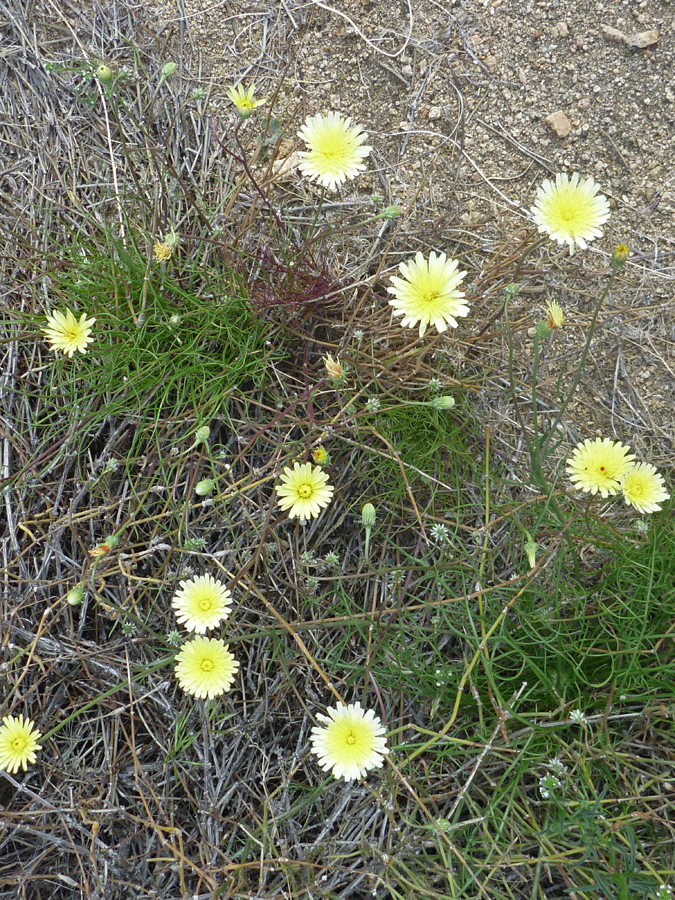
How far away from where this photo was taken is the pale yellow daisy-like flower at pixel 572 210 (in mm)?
1572

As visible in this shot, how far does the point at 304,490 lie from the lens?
5.37 ft

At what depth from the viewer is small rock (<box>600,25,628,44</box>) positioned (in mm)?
1980

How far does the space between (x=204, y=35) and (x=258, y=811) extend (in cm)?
236

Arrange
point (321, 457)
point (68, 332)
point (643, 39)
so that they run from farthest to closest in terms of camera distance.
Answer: point (643, 39) < point (68, 332) < point (321, 457)

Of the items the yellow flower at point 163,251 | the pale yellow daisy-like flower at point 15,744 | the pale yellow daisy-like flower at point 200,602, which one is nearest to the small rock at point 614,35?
the yellow flower at point 163,251

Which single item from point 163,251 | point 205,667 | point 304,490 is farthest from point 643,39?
point 205,667

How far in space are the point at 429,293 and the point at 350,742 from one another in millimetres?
1075

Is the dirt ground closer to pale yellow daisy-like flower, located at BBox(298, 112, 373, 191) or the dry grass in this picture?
the dry grass

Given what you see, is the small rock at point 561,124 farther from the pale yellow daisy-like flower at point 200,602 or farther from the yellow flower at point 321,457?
the pale yellow daisy-like flower at point 200,602

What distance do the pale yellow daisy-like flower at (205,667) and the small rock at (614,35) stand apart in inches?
81.7

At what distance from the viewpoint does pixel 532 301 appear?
1992 millimetres

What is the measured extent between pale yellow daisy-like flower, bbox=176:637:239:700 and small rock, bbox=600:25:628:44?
208 centimetres

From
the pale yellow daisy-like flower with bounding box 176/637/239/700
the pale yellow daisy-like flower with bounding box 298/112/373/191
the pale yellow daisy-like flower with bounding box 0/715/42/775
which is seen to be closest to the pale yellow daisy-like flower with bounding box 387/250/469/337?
the pale yellow daisy-like flower with bounding box 298/112/373/191

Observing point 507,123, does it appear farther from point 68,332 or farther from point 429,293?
point 68,332
